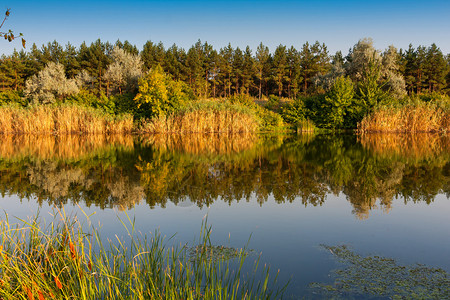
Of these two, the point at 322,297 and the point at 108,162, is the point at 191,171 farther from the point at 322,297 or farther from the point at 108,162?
the point at 322,297

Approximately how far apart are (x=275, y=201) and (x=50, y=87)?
43964 mm

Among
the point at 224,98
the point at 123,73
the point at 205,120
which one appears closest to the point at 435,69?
the point at 224,98

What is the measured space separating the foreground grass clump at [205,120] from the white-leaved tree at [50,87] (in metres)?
15.6

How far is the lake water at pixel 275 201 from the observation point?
5529mm

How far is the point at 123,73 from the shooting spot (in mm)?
49312

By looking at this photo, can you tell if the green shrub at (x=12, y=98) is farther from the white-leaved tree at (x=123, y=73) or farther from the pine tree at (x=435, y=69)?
the pine tree at (x=435, y=69)

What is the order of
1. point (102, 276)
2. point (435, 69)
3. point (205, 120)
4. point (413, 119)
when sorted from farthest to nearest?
point (435, 69), point (205, 120), point (413, 119), point (102, 276)

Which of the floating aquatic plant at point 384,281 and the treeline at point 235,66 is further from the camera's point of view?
the treeline at point 235,66

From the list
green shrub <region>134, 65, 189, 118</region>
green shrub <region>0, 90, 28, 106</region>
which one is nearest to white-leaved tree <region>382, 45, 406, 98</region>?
green shrub <region>134, 65, 189, 118</region>

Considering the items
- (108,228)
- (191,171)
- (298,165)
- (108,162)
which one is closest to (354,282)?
(108,228)

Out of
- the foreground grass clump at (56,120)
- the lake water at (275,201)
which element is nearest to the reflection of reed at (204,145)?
the lake water at (275,201)

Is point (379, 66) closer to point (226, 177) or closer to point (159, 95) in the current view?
point (159, 95)

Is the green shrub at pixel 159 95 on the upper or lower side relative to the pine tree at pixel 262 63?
lower

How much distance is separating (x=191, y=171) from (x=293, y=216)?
6284 mm
